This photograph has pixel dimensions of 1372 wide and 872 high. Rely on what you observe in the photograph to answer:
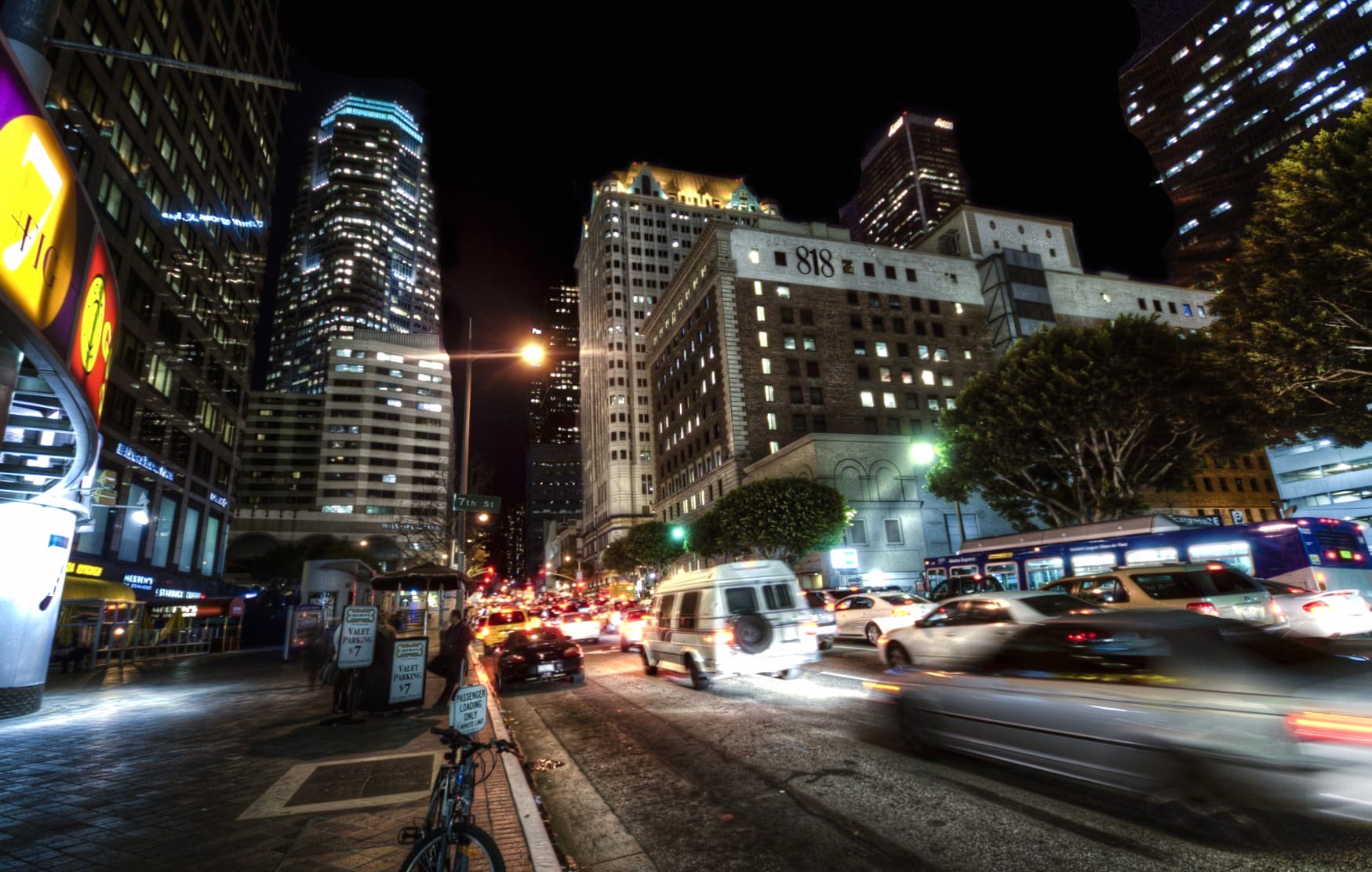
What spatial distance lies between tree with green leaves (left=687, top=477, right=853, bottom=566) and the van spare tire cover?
30.3 metres

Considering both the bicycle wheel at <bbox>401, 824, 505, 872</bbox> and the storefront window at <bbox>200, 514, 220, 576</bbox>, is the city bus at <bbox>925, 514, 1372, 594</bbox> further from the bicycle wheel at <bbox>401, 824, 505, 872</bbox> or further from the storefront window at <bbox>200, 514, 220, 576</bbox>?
the storefront window at <bbox>200, 514, 220, 576</bbox>

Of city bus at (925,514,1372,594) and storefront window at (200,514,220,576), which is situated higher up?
storefront window at (200,514,220,576)

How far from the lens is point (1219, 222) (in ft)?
393

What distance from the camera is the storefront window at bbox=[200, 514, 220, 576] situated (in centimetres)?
4519

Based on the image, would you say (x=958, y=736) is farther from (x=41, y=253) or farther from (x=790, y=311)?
(x=790, y=311)

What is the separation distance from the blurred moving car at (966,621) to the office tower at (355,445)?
335 feet

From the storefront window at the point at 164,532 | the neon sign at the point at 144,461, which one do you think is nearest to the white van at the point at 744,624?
the neon sign at the point at 144,461

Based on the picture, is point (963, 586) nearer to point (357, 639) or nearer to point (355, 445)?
point (357, 639)

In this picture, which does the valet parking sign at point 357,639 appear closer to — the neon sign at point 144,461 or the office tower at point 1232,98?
the neon sign at point 144,461

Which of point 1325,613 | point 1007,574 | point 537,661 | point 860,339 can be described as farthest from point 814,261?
point 537,661

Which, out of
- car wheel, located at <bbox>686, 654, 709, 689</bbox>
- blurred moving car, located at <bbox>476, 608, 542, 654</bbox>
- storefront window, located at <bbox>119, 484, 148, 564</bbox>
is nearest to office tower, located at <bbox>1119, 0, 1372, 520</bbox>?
blurred moving car, located at <bbox>476, 608, 542, 654</bbox>

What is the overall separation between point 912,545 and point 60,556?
47389 mm

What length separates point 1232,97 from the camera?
4518 inches

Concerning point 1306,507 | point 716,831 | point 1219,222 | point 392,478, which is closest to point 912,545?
point 1306,507
